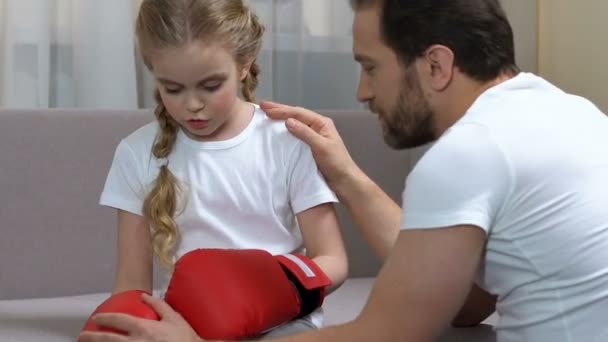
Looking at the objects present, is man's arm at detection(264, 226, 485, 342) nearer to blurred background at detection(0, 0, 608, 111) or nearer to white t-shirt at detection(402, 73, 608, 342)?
white t-shirt at detection(402, 73, 608, 342)

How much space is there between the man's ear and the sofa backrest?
0.95 m

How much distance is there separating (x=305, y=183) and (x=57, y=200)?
2.19 feet

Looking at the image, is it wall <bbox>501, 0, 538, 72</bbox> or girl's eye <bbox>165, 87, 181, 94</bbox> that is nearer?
girl's eye <bbox>165, 87, 181, 94</bbox>

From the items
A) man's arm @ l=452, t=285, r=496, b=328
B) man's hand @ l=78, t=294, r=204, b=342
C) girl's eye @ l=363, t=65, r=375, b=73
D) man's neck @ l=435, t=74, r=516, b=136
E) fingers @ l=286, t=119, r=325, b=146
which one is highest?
girl's eye @ l=363, t=65, r=375, b=73

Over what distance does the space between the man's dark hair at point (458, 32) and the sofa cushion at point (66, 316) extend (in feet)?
1.70

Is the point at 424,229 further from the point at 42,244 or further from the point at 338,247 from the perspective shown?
the point at 42,244

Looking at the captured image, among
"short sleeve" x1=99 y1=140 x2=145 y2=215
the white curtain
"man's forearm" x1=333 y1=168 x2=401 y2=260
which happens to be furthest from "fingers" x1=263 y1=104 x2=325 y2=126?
the white curtain

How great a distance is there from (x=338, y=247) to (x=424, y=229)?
1.60 feet

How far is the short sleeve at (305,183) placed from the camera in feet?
5.29

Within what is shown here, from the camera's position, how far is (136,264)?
1625 mm

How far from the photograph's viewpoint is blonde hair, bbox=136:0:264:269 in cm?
155

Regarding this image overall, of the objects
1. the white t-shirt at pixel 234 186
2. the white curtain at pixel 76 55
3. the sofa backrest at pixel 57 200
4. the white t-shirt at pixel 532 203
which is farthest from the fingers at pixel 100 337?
the white curtain at pixel 76 55

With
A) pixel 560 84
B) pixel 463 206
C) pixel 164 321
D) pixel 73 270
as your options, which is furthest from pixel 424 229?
pixel 560 84

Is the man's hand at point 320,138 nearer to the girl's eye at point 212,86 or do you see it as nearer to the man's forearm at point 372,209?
the man's forearm at point 372,209
